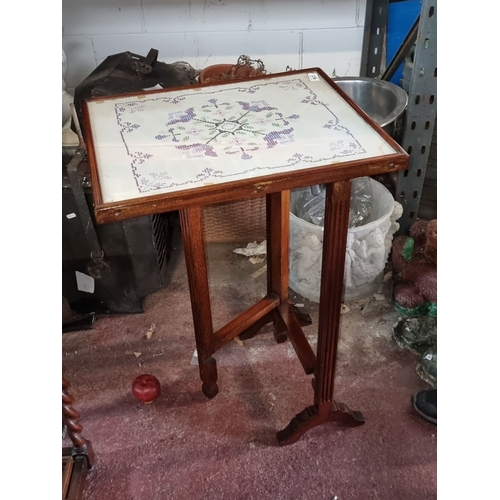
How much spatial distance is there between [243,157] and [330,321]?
1.59ft

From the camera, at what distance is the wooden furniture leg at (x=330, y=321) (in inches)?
40.6

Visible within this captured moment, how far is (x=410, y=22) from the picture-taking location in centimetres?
197

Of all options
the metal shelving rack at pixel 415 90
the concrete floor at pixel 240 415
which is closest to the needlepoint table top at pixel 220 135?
the metal shelving rack at pixel 415 90

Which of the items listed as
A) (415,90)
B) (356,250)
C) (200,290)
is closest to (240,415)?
(200,290)

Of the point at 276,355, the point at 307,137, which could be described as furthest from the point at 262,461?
the point at 307,137

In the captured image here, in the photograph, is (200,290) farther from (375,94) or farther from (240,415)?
(375,94)

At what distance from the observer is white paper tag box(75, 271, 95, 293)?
5.66 feet

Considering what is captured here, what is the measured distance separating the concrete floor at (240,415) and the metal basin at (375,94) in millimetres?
630

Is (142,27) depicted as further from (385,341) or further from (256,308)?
(385,341)

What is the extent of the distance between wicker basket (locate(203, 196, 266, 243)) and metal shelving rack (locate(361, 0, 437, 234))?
1.71 ft

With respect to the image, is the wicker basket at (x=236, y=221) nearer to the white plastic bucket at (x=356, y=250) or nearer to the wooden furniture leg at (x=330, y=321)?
the white plastic bucket at (x=356, y=250)

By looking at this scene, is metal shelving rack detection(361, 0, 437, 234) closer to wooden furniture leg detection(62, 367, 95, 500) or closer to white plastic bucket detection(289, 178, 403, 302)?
white plastic bucket detection(289, 178, 403, 302)

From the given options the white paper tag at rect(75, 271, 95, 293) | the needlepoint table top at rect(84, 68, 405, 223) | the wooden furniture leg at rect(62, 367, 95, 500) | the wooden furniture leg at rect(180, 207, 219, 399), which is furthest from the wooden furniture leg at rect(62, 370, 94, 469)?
the needlepoint table top at rect(84, 68, 405, 223)

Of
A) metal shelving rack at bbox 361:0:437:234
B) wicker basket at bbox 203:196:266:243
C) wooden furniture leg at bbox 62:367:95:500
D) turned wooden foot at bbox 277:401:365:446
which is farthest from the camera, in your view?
wicker basket at bbox 203:196:266:243
